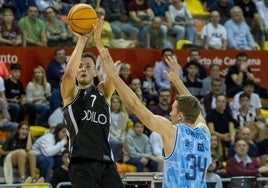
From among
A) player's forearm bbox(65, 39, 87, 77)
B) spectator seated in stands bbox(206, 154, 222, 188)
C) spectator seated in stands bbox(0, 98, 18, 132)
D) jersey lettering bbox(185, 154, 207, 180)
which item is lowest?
spectator seated in stands bbox(206, 154, 222, 188)

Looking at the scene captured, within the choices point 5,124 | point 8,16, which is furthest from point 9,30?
point 5,124

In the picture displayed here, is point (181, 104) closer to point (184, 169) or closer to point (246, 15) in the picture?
point (184, 169)

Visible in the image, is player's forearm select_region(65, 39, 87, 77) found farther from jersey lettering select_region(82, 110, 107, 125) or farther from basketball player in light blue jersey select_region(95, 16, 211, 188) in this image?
basketball player in light blue jersey select_region(95, 16, 211, 188)

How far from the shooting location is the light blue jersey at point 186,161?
9.02 meters

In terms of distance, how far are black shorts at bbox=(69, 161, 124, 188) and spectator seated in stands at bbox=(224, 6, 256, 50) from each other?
1229 centimetres

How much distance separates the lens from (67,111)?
32.8 ft

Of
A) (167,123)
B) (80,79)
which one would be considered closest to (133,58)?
(80,79)

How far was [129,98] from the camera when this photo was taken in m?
8.69

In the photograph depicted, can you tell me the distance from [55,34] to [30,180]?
459cm

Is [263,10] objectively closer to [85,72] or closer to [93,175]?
[85,72]

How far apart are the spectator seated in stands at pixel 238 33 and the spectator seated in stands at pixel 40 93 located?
5.36m

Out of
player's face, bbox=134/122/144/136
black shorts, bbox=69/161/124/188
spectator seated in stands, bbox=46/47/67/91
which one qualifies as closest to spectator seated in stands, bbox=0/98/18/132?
spectator seated in stands, bbox=46/47/67/91

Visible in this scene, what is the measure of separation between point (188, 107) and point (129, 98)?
64 centimetres

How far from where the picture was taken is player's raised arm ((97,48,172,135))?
8.65 metres
